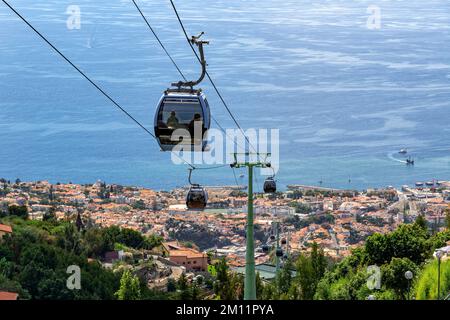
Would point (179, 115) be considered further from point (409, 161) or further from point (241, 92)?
point (241, 92)

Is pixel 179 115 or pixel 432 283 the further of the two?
pixel 432 283

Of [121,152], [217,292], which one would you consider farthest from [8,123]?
[217,292]

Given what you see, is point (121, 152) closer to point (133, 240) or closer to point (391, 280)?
point (133, 240)

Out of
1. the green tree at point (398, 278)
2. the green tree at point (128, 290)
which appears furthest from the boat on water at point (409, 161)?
the green tree at point (398, 278)

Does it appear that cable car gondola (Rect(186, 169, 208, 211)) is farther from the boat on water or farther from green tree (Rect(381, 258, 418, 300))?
the boat on water

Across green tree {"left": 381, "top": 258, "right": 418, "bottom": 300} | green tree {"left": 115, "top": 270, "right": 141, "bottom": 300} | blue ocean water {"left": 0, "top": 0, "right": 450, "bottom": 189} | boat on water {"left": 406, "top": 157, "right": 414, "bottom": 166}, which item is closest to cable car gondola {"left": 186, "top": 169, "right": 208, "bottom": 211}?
green tree {"left": 381, "top": 258, "right": 418, "bottom": 300}

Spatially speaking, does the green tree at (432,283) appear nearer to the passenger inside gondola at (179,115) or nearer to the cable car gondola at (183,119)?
the cable car gondola at (183,119)

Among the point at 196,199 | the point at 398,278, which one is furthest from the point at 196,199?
the point at 398,278
